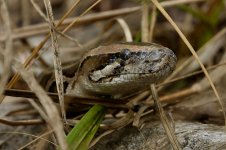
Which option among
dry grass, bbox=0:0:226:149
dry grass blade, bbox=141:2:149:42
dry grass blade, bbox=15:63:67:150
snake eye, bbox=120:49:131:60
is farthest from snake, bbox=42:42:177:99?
dry grass blade, bbox=15:63:67:150

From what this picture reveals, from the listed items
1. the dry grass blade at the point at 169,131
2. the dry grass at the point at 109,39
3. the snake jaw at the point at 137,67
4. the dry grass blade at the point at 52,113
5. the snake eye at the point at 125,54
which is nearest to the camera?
the dry grass blade at the point at 52,113

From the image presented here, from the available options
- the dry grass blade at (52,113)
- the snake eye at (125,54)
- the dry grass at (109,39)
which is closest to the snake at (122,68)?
the snake eye at (125,54)

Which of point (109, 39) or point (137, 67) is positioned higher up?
point (109, 39)

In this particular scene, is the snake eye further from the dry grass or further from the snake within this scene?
the dry grass

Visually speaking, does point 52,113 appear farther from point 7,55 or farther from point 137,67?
point 137,67

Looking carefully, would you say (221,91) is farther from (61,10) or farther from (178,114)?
(61,10)

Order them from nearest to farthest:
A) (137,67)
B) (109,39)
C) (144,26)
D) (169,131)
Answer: (169,131)
(137,67)
(144,26)
(109,39)

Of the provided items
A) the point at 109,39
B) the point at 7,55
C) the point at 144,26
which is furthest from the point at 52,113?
the point at 109,39

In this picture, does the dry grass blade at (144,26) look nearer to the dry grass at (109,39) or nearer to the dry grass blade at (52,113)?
the dry grass at (109,39)
